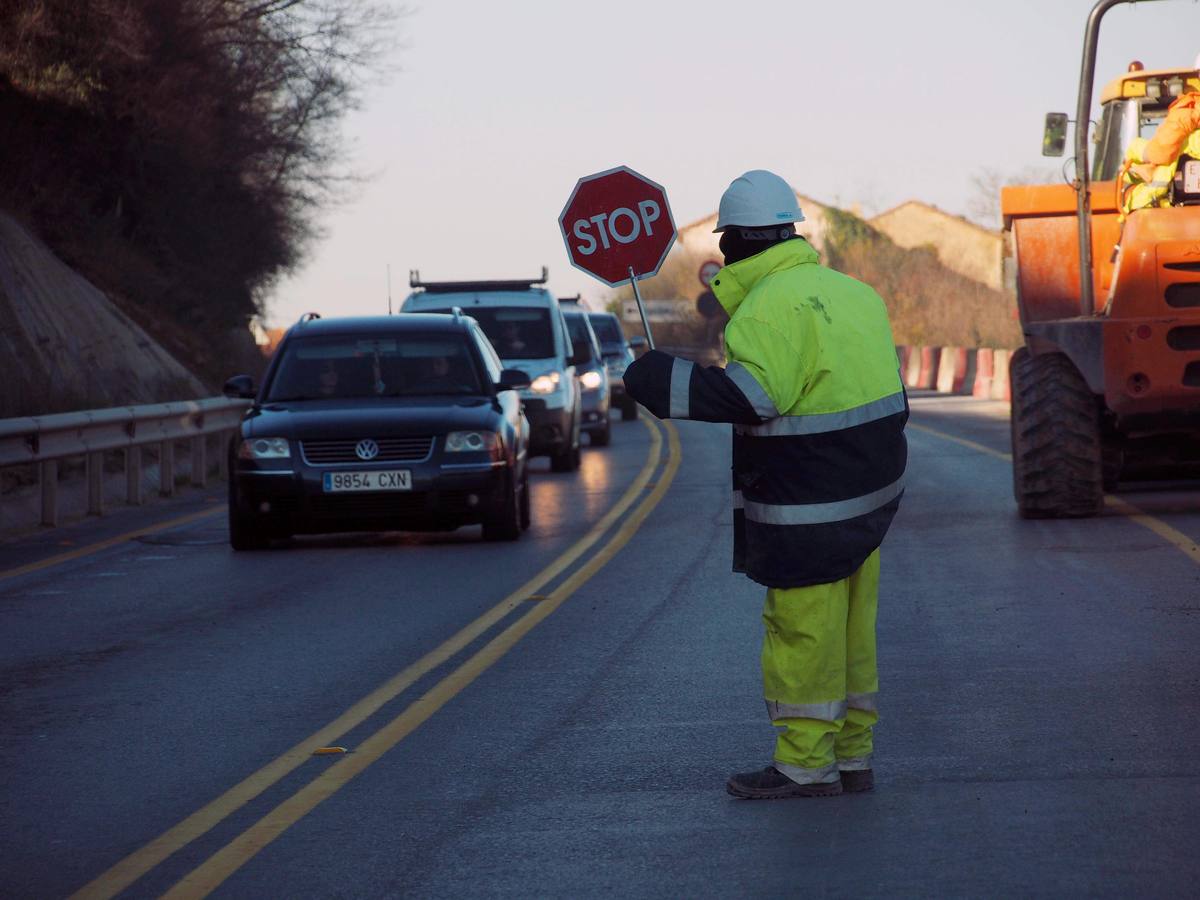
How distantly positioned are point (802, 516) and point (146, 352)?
25.0 metres

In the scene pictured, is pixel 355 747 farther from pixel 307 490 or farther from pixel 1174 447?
pixel 1174 447

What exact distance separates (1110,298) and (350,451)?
5009mm

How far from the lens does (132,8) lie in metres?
27.9

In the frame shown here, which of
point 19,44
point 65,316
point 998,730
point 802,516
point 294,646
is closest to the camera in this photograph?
point 802,516

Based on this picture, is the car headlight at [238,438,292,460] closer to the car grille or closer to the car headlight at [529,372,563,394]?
the car grille

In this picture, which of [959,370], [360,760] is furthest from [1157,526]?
[959,370]

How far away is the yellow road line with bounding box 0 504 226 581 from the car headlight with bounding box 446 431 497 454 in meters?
2.61

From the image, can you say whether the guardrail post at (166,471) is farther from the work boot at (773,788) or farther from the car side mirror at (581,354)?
the work boot at (773,788)

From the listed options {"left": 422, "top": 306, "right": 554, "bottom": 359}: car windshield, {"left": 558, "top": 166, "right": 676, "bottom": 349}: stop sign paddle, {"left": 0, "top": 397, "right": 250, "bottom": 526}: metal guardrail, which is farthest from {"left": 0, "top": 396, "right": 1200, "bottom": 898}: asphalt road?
{"left": 422, "top": 306, "right": 554, "bottom": 359}: car windshield

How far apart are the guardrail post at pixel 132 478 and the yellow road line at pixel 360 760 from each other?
7.47 meters

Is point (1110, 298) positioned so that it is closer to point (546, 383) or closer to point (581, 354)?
point (581, 354)

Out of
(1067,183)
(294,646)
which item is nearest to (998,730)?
(294,646)

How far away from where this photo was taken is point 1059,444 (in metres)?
14.5

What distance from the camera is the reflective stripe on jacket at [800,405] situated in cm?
626
